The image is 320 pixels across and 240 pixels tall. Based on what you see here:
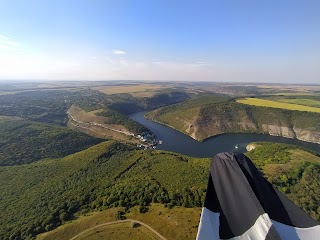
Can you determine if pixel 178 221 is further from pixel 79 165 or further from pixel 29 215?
pixel 79 165

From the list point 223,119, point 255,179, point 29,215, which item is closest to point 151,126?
point 223,119

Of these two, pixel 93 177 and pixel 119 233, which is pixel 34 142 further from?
pixel 119 233

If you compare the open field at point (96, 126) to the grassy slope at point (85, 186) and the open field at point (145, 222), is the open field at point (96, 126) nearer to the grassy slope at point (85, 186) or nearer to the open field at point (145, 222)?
the grassy slope at point (85, 186)

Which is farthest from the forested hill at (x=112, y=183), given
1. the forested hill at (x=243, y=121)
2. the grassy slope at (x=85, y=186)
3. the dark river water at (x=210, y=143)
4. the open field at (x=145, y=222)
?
the forested hill at (x=243, y=121)

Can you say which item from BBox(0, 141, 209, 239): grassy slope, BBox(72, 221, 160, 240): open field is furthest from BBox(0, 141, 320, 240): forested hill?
BBox(72, 221, 160, 240): open field

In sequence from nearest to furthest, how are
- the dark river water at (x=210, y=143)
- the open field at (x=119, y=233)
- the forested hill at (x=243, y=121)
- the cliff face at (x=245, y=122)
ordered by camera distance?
1. the open field at (x=119, y=233)
2. the dark river water at (x=210, y=143)
3. the cliff face at (x=245, y=122)
4. the forested hill at (x=243, y=121)

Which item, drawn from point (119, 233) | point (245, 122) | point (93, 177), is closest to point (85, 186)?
point (93, 177)
